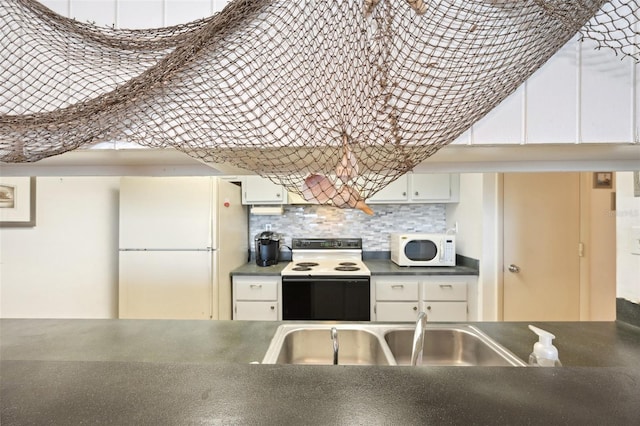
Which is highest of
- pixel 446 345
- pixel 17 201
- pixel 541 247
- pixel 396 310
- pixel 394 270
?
pixel 17 201

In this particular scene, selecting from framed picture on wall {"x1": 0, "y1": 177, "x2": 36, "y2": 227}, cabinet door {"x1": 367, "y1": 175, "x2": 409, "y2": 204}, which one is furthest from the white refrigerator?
cabinet door {"x1": 367, "y1": 175, "x2": 409, "y2": 204}

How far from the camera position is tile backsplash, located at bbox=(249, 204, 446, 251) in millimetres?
3279

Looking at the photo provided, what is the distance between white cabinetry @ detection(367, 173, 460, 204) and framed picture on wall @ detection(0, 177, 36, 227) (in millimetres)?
2780

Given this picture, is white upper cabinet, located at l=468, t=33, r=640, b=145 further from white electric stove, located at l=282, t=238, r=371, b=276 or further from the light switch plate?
white electric stove, located at l=282, t=238, r=371, b=276

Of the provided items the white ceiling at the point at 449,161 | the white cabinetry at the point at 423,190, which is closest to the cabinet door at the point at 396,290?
the white cabinetry at the point at 423,190

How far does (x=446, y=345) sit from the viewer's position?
1.41 m

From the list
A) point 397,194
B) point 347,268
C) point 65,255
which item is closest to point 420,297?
point 347,268

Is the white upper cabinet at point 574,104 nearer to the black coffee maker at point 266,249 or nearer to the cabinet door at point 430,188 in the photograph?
the cabinet door at point 430,188

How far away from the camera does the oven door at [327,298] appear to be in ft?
8.45

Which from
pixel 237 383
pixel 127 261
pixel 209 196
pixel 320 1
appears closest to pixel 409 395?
pixel 237 383

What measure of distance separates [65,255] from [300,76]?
8.82ft

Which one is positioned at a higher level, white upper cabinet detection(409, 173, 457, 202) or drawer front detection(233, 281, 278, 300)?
white upper cabinet detection(409, 173, 457, 202)

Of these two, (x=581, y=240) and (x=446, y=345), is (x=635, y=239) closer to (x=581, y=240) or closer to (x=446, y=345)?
(x=446, y=345)

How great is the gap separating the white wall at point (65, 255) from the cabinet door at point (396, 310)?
228cm
